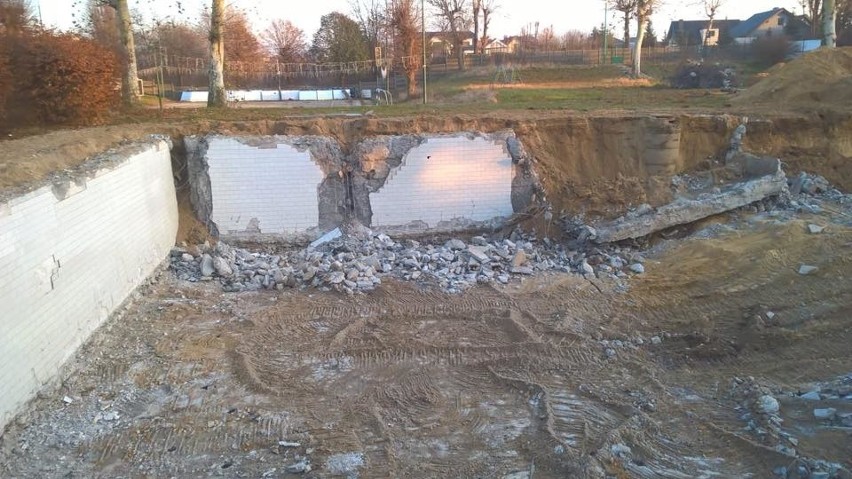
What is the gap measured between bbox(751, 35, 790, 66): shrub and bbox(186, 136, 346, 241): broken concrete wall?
33034 mm

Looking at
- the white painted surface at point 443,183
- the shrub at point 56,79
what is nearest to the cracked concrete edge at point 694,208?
the white painted surface at point 443,183

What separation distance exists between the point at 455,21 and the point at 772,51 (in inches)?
768

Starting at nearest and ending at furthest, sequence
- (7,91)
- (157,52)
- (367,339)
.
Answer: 1. (367,339)
2. (7,91)
3. (157,52)

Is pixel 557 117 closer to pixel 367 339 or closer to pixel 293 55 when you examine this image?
pixel 367 339

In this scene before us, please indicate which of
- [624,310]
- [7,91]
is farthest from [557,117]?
[7,91]

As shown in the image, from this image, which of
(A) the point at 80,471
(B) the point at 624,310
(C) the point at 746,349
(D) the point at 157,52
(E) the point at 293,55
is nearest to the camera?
(A) the point at 80,471

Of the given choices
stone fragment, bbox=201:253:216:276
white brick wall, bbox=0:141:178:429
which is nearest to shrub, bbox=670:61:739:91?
stone fragment, bbox=201:253:216:276

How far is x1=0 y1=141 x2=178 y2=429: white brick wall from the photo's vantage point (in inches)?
207

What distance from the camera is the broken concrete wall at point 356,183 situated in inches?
436

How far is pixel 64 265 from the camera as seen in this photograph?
Result: 634cm

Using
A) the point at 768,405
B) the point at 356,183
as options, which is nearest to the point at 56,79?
the point at 356,183

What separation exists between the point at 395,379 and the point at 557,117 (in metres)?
7.91

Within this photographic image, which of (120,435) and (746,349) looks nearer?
(120,435)

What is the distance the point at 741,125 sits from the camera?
12742 mm
